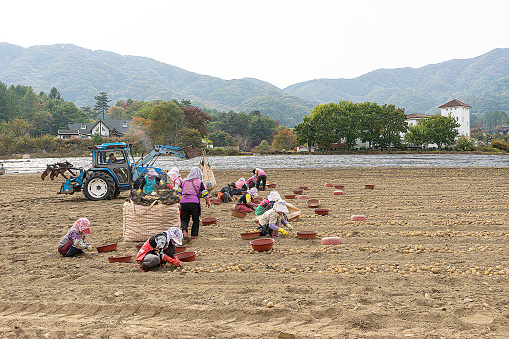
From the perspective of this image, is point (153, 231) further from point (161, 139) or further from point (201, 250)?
point (161, 139)

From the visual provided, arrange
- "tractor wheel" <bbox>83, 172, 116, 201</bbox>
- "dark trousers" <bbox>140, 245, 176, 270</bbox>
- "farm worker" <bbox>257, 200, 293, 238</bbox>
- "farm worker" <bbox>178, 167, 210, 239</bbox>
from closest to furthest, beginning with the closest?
"dark trousers" <bbox>140, 245, 176, 270</bbox>, "farm worker" <bbox>257, 200, 293, 238</bbox>, "farm worker" <bbox>178, 167, 210, 239</bbox>, "tractor wheel" <bbox>83, 172, 116, 201</bbox>

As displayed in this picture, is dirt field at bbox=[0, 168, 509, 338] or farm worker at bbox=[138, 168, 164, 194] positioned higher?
farm worker at bbox=[138, 168, 164, 194]

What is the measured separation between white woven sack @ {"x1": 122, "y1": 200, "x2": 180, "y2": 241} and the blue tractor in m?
8.69

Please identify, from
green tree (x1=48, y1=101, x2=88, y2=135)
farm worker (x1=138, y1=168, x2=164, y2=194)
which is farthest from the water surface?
green tree (x1=48, y1=101, x2=88, y2=135)

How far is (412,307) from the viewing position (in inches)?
199

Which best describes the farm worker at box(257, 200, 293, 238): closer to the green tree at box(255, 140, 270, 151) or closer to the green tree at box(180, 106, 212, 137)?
the green tree at box(180, 106, 212, 137)

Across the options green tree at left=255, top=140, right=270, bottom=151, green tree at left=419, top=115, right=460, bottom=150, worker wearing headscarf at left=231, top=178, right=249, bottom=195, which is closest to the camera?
worker wearing headscarf at left=231, top=178, right=249, bottom=195

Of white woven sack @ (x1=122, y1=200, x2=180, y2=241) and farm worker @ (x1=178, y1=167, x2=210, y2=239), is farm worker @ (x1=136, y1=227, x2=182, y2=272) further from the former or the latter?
farm worker @ (x1=178, y1=167, x2=210, y2=239)

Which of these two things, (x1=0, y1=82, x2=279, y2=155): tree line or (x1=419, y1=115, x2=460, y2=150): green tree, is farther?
(x1=0, y1=82, x2=279, y2=155): tree line

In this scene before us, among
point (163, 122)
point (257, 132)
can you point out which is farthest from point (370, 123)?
point (163, 122)

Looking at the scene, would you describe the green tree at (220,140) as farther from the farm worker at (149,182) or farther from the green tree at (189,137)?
the farm worker at (149,182)

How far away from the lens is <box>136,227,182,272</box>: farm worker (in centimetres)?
704

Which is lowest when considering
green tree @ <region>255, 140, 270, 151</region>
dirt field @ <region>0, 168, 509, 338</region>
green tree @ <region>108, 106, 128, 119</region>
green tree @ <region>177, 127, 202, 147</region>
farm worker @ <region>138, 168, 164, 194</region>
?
dirt field @ <region>0, 168, 509, 338</region>

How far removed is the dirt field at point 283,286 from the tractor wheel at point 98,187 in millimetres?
6179
